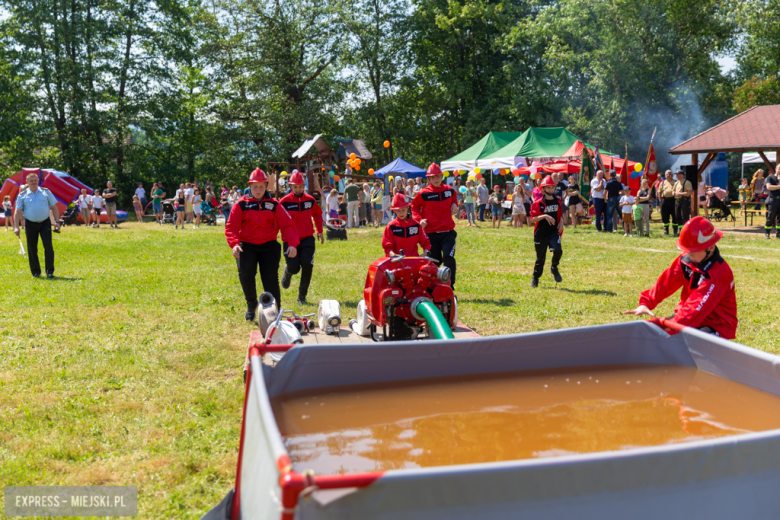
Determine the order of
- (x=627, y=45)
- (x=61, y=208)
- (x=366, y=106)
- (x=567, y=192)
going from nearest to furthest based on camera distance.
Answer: (x=567, y=192) → (x=61, y=208) → (x=627, y=45) → (x=366, y=106)

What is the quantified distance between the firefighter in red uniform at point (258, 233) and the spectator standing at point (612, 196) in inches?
563

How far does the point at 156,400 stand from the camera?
18.7ft

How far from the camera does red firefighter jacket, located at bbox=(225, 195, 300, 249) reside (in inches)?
314

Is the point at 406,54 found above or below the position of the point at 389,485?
above

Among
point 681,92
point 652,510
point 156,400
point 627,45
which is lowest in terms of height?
point 156,400

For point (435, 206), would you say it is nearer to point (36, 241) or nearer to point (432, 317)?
point (432, 317)

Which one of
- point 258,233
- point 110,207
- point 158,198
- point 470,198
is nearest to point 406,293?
point 258,233

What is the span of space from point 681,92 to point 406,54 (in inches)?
739

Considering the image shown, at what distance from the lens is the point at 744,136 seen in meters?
21.7

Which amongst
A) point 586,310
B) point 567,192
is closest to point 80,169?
point 567,192

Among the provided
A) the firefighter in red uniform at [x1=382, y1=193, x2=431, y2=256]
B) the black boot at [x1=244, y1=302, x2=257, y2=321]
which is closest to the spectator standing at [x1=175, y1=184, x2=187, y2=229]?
the black boot at [x1=244, y1=302, x2=257, y2=321]

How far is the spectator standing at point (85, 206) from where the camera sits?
98.1 ft

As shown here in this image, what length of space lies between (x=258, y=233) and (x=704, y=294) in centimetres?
508

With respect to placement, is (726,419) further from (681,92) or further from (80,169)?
(80,169)
